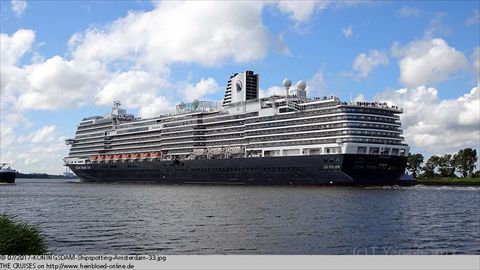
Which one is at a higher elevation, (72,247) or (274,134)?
(274,134)

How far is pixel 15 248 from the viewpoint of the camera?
59.3 ft

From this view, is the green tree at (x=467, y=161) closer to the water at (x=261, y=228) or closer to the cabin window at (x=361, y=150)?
the cabin window at (x=361, y=150)

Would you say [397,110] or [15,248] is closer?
[15,248]

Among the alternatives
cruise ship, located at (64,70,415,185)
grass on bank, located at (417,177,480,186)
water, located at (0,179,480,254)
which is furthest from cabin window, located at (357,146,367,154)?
grass on bank, located at (417,177,480,186)

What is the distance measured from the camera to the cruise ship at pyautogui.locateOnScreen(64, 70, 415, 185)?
9438 cm

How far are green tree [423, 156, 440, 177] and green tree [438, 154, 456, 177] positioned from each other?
59.1 inches

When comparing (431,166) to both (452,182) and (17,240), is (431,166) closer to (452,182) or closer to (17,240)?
(452,182)

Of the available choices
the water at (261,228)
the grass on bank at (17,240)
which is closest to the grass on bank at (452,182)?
the water at (261,228)

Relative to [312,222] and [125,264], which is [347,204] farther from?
[125,264]

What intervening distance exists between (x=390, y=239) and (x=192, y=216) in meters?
17.7

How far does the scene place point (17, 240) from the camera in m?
18.2

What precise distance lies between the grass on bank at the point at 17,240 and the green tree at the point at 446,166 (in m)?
158

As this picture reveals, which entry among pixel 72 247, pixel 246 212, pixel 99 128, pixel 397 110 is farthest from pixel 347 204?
pixel 99 128

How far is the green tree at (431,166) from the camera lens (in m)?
166
